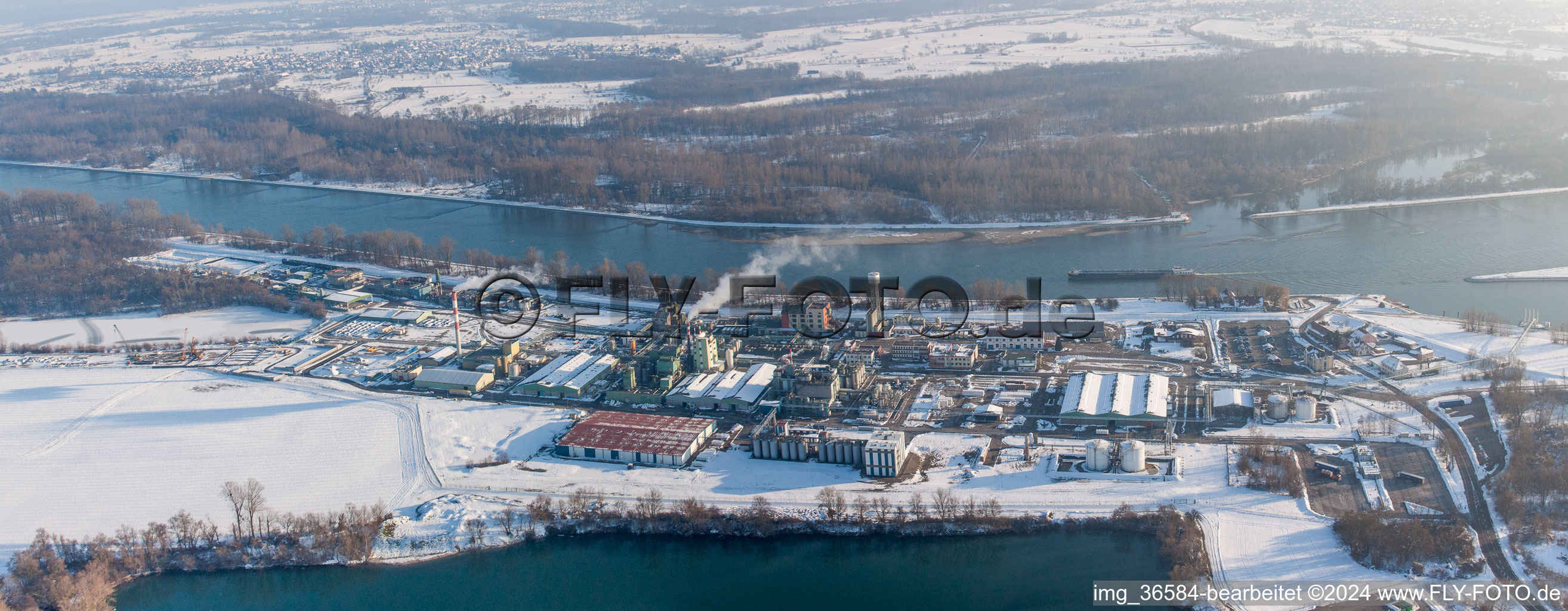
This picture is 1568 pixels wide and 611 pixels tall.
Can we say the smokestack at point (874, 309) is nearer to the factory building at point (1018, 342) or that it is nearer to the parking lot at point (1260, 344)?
the factory building at point (1018, 342)

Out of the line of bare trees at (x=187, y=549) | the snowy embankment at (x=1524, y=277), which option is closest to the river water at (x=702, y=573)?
the line of bare trees at (x=187, y=549)

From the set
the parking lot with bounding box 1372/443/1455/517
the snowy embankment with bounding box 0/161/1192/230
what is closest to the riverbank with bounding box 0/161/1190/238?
the snowy embankment with bounding box 0/161/1192/230

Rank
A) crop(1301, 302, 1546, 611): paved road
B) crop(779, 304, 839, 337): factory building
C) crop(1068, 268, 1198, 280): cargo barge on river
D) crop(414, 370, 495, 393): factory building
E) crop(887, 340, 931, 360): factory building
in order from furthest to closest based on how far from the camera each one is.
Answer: crop(1068, 268, 1198, 280): cargo barge on river, crop(779, 304, 839, 337): factory building, crop(887, 340, 931, 360): factory building, crop(414, 370, 495, 393): factory building, crop(1301, 302, 1546, 611): paved road

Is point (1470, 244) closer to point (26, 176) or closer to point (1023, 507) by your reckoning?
point (1023, 507)

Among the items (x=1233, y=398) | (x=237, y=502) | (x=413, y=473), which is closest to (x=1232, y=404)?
(x=1233, y=398)

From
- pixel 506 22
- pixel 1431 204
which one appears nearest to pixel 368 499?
pixel 1431 204

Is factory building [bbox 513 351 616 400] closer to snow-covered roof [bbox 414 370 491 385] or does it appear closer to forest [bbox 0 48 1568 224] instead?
snow-covered roof [bbox 414 370 491 385]
